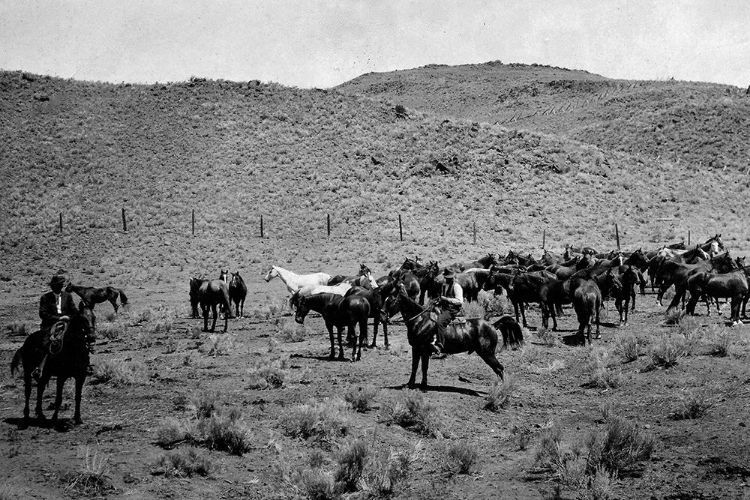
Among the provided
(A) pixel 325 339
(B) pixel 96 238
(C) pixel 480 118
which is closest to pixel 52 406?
(A) pixel 325 339

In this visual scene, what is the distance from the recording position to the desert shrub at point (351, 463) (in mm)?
9766

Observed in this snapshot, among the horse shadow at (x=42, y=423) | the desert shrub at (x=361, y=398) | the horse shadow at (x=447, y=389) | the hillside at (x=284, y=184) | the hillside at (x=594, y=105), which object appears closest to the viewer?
the horse shadow at (x=42, y=423)

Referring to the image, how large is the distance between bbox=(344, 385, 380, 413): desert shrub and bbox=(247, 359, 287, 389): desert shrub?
2.20 metres

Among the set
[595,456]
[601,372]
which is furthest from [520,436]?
[601,372]

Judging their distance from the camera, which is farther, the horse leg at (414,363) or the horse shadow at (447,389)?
the horse shadow at (447,389)

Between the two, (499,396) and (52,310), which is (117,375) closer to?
(52,310)

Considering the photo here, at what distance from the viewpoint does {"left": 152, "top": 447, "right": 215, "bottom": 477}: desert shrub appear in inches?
391

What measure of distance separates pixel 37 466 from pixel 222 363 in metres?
8.19

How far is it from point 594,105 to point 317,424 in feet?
348

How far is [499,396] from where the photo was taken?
13430mm

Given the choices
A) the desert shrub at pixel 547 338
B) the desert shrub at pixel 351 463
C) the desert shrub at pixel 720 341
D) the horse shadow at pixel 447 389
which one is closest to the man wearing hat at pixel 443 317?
the horse shadow at pixel 447 389

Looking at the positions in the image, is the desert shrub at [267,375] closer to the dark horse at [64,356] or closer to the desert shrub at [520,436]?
the dark horse at [64,356]

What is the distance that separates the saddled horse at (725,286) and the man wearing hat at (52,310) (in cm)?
1780

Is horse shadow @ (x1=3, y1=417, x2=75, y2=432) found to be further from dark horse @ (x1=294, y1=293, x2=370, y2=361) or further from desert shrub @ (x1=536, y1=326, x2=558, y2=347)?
desert shrub @ (x1=536, y1=326, x2=558, y2=347)
